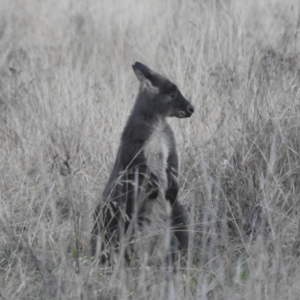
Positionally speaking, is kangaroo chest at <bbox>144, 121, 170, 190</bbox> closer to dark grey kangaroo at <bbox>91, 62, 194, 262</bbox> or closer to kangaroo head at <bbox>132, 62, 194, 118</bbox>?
dark grey kangaroo at <bbox>91, 62, 194, 262</bbox>

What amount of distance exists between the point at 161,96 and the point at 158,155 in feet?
1.38

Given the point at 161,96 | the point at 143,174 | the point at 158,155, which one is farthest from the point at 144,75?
the point at 143,174

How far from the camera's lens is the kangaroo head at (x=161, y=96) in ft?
15.6

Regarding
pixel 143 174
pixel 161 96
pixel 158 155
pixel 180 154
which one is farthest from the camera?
pixel 180 154

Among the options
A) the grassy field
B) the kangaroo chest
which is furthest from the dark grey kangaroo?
the grassy field

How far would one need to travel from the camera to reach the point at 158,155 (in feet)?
15.0

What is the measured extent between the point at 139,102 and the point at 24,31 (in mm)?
4410

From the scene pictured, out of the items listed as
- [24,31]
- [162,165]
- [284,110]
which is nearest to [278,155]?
[284,110]

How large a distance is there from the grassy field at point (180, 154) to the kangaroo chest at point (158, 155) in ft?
0.96

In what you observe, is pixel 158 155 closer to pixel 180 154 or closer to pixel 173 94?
pixel 173 94

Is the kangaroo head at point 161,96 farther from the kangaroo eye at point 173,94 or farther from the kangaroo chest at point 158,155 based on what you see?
the kangaroo chest at point 158,155

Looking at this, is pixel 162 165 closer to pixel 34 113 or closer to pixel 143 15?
pixel 34 113

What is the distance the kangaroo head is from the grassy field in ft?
1.11

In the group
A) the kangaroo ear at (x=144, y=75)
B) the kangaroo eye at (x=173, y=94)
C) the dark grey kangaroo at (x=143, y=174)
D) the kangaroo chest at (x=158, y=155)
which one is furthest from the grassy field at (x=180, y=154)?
the kangaroo ear at (x=144, y=75)
